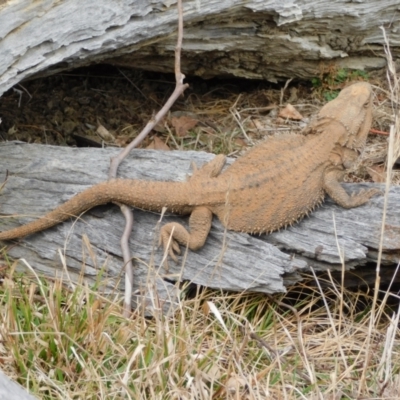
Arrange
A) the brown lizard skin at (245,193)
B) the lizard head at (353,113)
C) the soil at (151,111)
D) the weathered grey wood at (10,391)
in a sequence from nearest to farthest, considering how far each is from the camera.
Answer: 1. the weathered grey wood at (10,391)
2. the brown lizard skin at (245,193)
3. the lizard head at (353,113)
4. the soil at (151,111)

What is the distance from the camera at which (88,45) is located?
14.4ft

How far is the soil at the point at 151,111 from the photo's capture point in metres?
5.50

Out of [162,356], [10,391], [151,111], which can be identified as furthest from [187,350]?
[151,111]

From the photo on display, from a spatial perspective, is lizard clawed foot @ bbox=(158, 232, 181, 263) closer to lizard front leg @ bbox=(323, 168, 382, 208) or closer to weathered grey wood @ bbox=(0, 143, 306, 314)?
weathered grey wood @ bbox=(0, 143, 306, 314)

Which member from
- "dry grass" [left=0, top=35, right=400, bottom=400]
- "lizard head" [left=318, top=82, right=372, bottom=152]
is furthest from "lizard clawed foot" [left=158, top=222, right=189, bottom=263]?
"lizard head" [left=318, top=82, right=372, bottom=152]

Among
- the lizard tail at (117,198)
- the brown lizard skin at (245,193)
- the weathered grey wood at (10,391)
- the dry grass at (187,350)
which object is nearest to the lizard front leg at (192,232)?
the brown lizard skin at (245,193)

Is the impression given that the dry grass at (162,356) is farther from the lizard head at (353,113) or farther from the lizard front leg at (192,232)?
the lizard head at (353,113)

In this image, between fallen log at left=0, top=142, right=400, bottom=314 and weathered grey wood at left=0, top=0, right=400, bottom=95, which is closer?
fallen log at left=0, top=142, right=400, bottom=314

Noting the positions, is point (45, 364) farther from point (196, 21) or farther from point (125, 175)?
point (196, 21)

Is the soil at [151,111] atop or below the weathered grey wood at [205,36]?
below

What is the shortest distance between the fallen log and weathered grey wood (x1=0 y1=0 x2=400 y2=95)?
647 mm

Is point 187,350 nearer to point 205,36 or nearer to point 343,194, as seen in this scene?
point 343,194

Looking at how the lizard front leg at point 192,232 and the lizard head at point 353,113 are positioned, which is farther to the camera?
the lizard head at point 353,113

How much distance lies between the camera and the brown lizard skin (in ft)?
13.7
